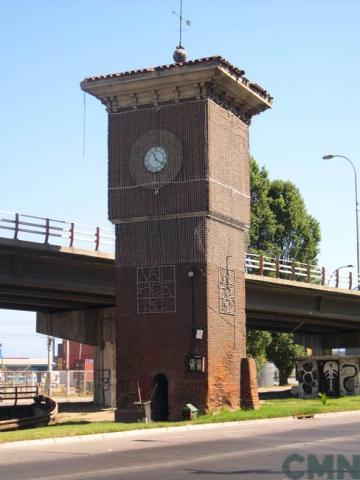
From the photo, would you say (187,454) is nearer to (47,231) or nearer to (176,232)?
(176,232)

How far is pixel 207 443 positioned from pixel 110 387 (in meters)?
26.4

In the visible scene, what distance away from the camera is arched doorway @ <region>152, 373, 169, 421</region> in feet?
103

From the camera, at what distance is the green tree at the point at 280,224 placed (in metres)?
68.6

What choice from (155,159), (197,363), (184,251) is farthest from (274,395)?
(155,159)

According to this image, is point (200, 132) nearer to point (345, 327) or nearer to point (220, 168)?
point (220, 168)

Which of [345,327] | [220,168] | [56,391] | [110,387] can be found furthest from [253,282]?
[56,391]

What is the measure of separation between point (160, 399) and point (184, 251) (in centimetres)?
617

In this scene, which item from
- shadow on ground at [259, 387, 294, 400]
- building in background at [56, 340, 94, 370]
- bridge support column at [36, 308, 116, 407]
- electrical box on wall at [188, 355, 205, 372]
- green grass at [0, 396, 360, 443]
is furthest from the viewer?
building in background at [56, 340, 94, 370]

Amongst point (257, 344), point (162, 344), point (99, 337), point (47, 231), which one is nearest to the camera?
point (162, 344)

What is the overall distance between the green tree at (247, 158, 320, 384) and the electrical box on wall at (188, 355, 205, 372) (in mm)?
36343

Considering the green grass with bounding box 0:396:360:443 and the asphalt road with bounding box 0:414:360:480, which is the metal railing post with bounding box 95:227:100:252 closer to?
the green grass with bounding box 0:396:360:443

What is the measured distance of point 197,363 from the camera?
3039 centimetres

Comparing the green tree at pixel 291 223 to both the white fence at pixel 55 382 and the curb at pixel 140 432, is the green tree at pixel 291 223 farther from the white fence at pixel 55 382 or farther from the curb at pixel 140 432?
the curb at pixel 140 432

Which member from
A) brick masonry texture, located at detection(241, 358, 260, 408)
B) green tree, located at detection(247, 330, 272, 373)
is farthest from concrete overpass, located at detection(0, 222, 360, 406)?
brick masonry texture, located at detection(241, 358, 260, 408)
